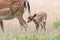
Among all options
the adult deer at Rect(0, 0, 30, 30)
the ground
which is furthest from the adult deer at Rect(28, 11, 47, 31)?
the adult deer at Rect(0, 0, 30, 30)

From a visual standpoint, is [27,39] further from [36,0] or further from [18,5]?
[36,0]

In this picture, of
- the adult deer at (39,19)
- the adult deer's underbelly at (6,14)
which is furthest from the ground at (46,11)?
the adult deer's underbelly at (6,14)

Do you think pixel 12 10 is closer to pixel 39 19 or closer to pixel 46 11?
pixel 39 19

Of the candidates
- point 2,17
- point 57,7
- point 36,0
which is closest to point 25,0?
point 2,17

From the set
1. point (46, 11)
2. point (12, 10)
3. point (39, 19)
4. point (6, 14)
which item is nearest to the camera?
point (12, 10)

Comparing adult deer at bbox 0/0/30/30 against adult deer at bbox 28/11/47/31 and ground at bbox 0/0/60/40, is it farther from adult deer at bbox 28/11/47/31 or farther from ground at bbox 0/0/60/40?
adult deer at bbox 28/11/47/31

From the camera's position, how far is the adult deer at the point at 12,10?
9.48 m

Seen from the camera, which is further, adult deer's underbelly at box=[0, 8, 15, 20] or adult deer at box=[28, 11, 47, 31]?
adult deer at box=[28, 11, 47, 31]

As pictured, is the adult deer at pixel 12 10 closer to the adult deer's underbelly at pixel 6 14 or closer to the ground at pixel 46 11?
the adult deer's underbelly at pixel 6 14

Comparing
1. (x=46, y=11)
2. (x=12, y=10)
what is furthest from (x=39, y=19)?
(x=46, y=11)

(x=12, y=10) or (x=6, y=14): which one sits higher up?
(x=12, y=10)

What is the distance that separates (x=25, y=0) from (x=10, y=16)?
0.68m

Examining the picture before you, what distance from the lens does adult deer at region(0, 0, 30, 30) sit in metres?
9.48

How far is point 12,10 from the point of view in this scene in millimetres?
9531
